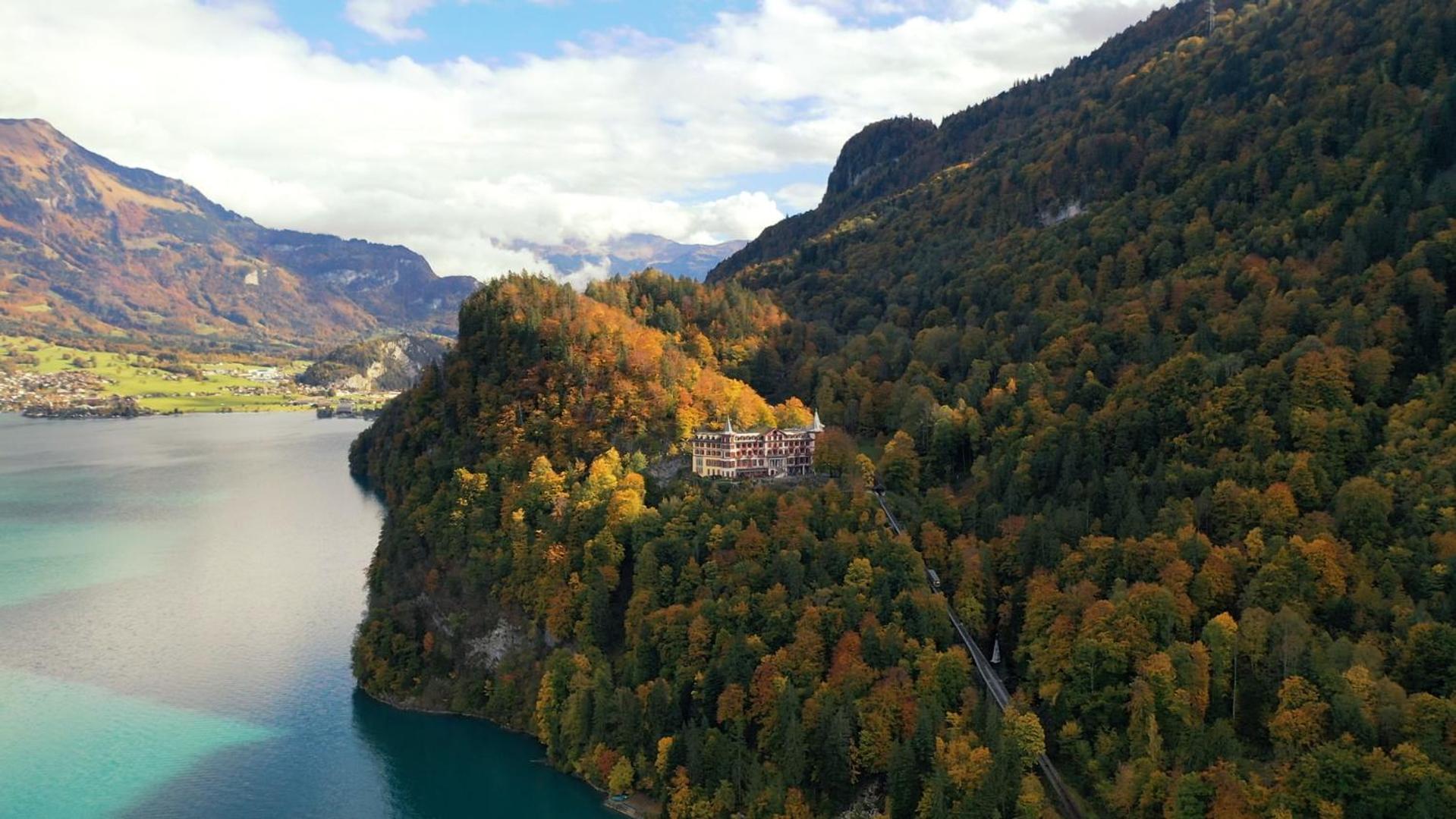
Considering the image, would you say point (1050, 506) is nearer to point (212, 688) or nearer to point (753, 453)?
point (753, 453)

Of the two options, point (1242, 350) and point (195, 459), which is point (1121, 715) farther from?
point (195, 459)

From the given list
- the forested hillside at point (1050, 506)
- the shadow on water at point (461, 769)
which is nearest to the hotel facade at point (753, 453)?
the forested hillside at point (1050, 506)

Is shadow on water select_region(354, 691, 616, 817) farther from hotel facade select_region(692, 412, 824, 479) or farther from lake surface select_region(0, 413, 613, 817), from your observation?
hotel facade select_region(692, 412, 824, 479)

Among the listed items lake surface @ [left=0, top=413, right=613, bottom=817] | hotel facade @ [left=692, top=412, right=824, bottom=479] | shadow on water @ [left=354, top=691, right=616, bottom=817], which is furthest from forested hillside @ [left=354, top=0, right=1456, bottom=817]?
lake surface @ [left=0, top=413, right=613, bottom=817]

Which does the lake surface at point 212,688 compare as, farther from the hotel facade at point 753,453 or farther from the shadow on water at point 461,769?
the hotel facade at point 753,453

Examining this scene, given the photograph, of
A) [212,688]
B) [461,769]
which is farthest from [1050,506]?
[212,688]
